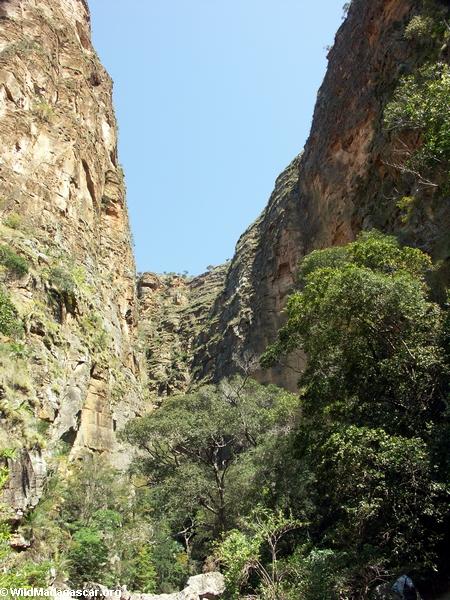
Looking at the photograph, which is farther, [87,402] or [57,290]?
[87,402]

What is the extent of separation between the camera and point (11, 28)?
36.2m

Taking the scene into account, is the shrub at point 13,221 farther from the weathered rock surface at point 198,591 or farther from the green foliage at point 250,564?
the green foliage at point 250,564

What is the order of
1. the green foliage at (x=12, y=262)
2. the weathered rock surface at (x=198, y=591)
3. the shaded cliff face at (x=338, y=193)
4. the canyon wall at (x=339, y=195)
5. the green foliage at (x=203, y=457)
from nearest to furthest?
the weathered rock surface at (x=198, y=591) → the green foliage at (x=12, y=262) → the green foliage at (x=203, y=457) → the canyon wall at (x=339, y=195) → the shaded cliff face at (x=338, y=193)

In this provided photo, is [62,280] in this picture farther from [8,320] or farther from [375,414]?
[375,414]

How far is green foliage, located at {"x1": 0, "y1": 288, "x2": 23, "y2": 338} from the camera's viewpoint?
56.8ft

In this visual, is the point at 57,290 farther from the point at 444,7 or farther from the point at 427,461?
the point at 444,7

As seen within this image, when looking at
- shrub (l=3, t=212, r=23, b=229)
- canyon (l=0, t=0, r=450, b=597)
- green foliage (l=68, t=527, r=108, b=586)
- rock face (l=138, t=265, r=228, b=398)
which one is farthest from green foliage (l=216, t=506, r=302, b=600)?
rock face (l=138, t=265, r=228, b=398)

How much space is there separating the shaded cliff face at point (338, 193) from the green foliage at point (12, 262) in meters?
11.5

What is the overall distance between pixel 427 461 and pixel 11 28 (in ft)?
125

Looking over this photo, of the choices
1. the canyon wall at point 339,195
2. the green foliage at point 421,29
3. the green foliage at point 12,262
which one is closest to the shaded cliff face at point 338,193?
the canyon wall at point 339,195

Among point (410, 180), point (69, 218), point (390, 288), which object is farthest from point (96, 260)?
point (390, 288)

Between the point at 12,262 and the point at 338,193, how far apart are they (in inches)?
775

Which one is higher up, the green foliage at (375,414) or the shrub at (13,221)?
the shrub at (13,221)

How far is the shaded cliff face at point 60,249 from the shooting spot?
1956cm
